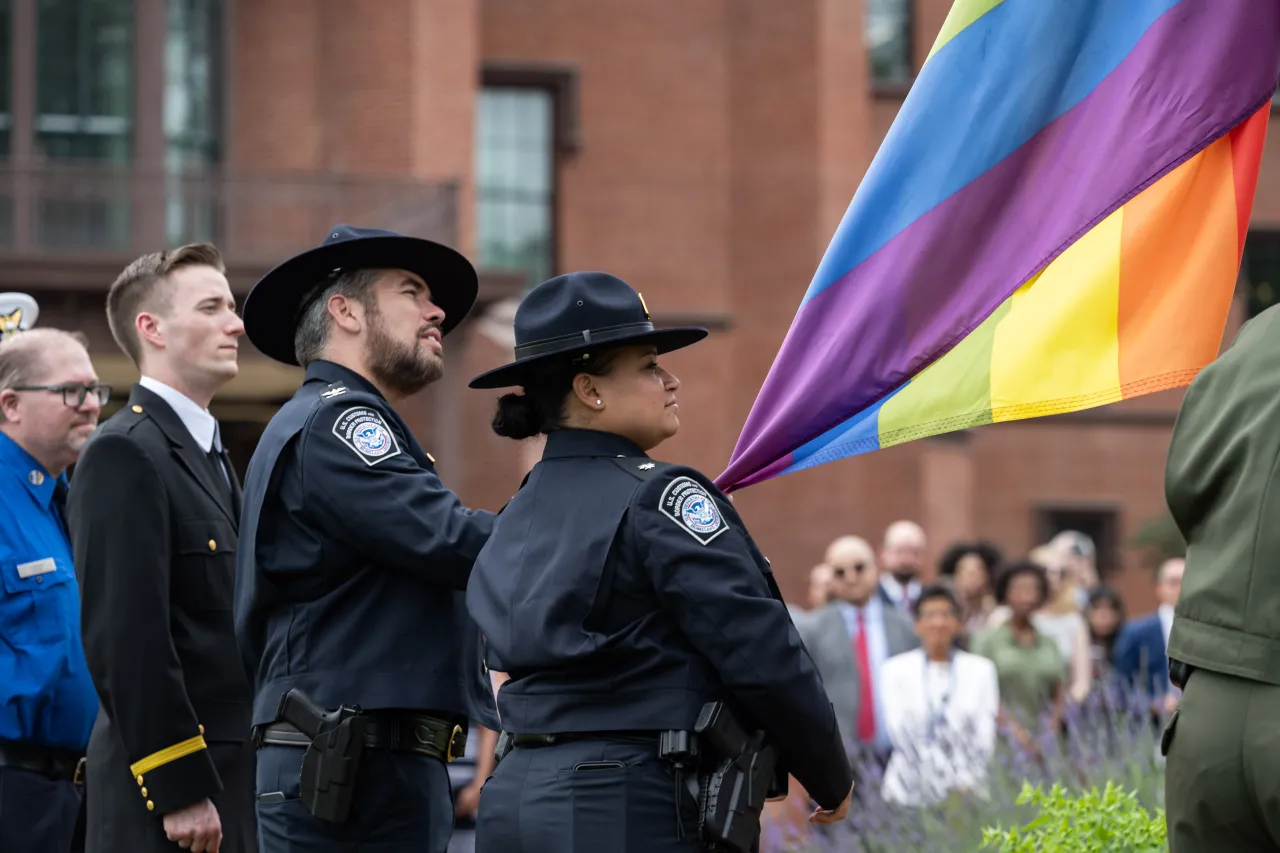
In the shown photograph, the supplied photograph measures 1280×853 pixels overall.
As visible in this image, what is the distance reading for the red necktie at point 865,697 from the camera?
9844mm

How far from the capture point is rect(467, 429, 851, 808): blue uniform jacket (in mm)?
4008

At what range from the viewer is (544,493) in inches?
170

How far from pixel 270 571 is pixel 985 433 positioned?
76.8ft

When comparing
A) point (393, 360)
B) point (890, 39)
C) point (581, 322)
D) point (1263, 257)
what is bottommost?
point (393, 360)

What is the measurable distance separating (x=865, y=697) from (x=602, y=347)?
19.4ft

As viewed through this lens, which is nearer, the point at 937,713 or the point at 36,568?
the point at 36,568

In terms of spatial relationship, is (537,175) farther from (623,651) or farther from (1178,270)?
(623,651)

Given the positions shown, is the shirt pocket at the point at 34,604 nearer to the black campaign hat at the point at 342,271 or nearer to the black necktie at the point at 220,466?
the black necktie at the point at 220,466

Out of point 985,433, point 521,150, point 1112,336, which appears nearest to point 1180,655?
point 1112,336

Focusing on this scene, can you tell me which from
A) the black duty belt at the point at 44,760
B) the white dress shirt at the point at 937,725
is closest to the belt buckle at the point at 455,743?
the black duty belt at the point at 44,760

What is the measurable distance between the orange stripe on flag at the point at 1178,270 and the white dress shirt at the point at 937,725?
9.39ft

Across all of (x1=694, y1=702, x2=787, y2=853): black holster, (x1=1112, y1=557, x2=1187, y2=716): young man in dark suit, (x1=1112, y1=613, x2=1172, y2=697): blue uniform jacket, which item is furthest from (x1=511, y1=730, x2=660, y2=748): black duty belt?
(x1=1112, y1=613, x2=1172, y2=697): blue uniform jacket

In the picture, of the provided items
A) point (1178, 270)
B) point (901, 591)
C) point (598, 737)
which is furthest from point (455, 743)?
point (901, 591)

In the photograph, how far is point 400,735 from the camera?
4.69 meters
